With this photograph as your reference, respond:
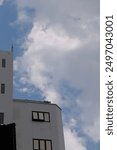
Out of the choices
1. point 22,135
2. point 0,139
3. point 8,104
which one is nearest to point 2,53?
point 8,104

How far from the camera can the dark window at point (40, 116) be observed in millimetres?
54044

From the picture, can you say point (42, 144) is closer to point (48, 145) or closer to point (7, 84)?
point (48, 145)

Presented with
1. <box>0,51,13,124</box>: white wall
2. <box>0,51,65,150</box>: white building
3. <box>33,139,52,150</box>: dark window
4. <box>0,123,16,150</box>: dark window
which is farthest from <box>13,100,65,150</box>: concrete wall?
<box>0,123,16,150</box>: dark window

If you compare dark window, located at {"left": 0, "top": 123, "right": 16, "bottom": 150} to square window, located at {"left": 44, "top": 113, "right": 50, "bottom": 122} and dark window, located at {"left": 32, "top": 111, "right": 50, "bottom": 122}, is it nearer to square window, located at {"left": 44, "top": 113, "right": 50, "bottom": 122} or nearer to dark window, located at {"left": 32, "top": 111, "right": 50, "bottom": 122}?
dark window, located at {"left": 32, "top": 111, "right": 50, "bottom": 122}

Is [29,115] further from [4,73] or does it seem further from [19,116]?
[4,73]

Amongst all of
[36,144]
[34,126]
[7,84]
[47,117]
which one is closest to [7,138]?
[36,144]

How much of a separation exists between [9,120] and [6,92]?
3427 mm

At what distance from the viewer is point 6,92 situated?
54.4m

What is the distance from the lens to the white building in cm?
5241

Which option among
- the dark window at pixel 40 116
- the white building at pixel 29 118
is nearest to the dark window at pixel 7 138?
the white building at pixel 29 118

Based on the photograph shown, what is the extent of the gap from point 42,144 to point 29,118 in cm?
331

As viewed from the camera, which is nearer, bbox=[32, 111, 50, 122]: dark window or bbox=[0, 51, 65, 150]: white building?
bbox=[0, 51, 65, 150]: white building

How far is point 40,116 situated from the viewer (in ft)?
178

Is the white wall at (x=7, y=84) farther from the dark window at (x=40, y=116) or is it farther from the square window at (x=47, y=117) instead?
the square window at (x=47, y=117)
